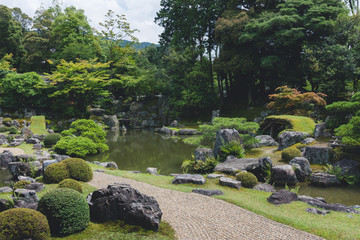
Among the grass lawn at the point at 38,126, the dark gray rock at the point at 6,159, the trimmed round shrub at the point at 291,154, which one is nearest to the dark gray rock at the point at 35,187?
the dark gray rock at the point at 6,159

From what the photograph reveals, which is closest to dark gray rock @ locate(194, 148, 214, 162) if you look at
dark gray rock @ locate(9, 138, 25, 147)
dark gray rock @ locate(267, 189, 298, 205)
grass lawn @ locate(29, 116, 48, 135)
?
dark gray rock @ locate(267, 189, 298, 205)

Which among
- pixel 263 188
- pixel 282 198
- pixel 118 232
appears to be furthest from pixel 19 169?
pixel 282 198

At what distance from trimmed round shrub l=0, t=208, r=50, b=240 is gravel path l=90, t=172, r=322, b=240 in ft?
9.25

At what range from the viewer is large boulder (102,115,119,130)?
104ft

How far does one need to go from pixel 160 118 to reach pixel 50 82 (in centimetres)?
1391

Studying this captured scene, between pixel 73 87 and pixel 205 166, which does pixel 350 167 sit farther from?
pixel 73 87

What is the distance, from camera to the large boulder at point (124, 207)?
5.95 m

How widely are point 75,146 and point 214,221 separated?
39.2ft

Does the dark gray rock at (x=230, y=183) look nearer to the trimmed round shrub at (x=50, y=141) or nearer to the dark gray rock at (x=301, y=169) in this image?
the dark gray rock at (x=301, y=169)

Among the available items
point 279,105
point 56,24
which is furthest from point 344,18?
point 56,24

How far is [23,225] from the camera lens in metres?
4.91

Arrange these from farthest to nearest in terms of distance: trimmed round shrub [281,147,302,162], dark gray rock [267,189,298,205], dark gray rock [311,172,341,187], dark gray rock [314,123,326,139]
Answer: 1. dark gray rock [314,123,326,139]
2. trimmed round shrub [281,147,302,162]
3. dark gray rock [311,172,341,187]
4. dark gray rock [267,189,298,205]

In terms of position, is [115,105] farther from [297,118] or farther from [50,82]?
[297,118]

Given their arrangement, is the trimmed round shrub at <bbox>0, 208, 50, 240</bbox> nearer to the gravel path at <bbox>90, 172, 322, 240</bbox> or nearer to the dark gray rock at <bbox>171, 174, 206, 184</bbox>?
the gravel path at <bbox>90, 172, 322, 240</bbox>
